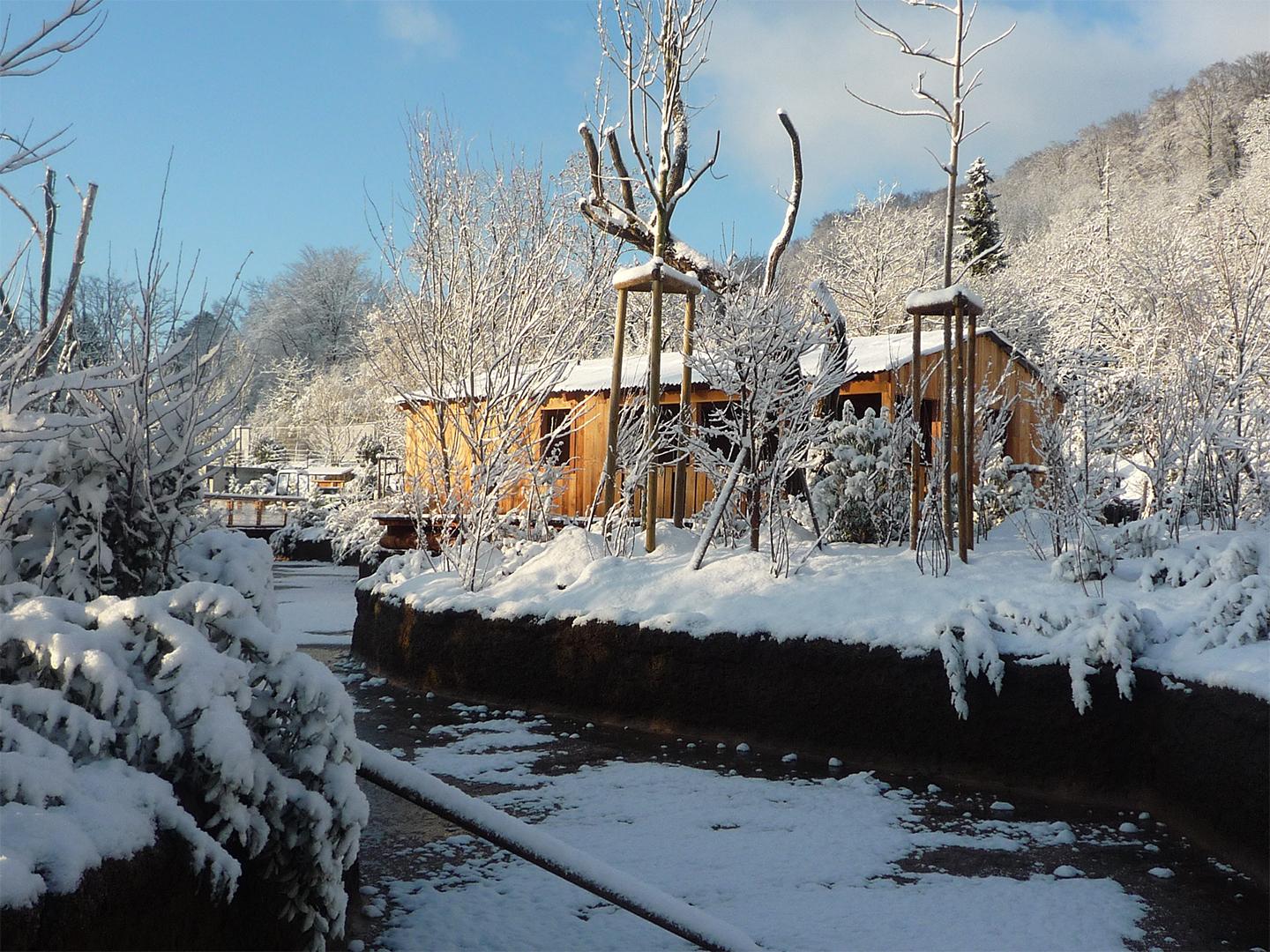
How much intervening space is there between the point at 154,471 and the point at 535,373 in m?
5.82

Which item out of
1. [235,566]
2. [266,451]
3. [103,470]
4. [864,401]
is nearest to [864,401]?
[864,401]

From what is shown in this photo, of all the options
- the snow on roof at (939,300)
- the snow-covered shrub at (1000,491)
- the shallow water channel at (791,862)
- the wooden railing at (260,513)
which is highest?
the snow on roof at (939,300)

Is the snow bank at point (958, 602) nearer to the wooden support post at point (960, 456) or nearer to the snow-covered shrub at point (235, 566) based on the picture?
the wooden support post at point (960, 456)

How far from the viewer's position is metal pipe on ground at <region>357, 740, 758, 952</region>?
8.84 feet

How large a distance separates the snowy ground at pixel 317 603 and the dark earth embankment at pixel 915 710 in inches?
90.7

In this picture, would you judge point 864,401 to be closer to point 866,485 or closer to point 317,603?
point 866,485

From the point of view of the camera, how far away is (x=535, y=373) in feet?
29.4

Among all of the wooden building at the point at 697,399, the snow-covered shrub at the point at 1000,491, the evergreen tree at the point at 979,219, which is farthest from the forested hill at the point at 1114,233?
the snow-covered shrub at the point at 1000,491

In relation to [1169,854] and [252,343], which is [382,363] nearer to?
[252,343]

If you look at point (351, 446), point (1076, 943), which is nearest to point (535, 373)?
point (1076, 943)

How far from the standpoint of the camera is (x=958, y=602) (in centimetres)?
569

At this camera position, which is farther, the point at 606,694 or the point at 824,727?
the point at 606,694

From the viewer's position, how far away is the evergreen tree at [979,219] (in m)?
35.2

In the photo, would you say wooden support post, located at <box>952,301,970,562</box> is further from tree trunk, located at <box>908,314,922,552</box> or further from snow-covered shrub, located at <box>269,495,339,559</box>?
snow-covered shrub, located at <box>269,495,339,559</box>
